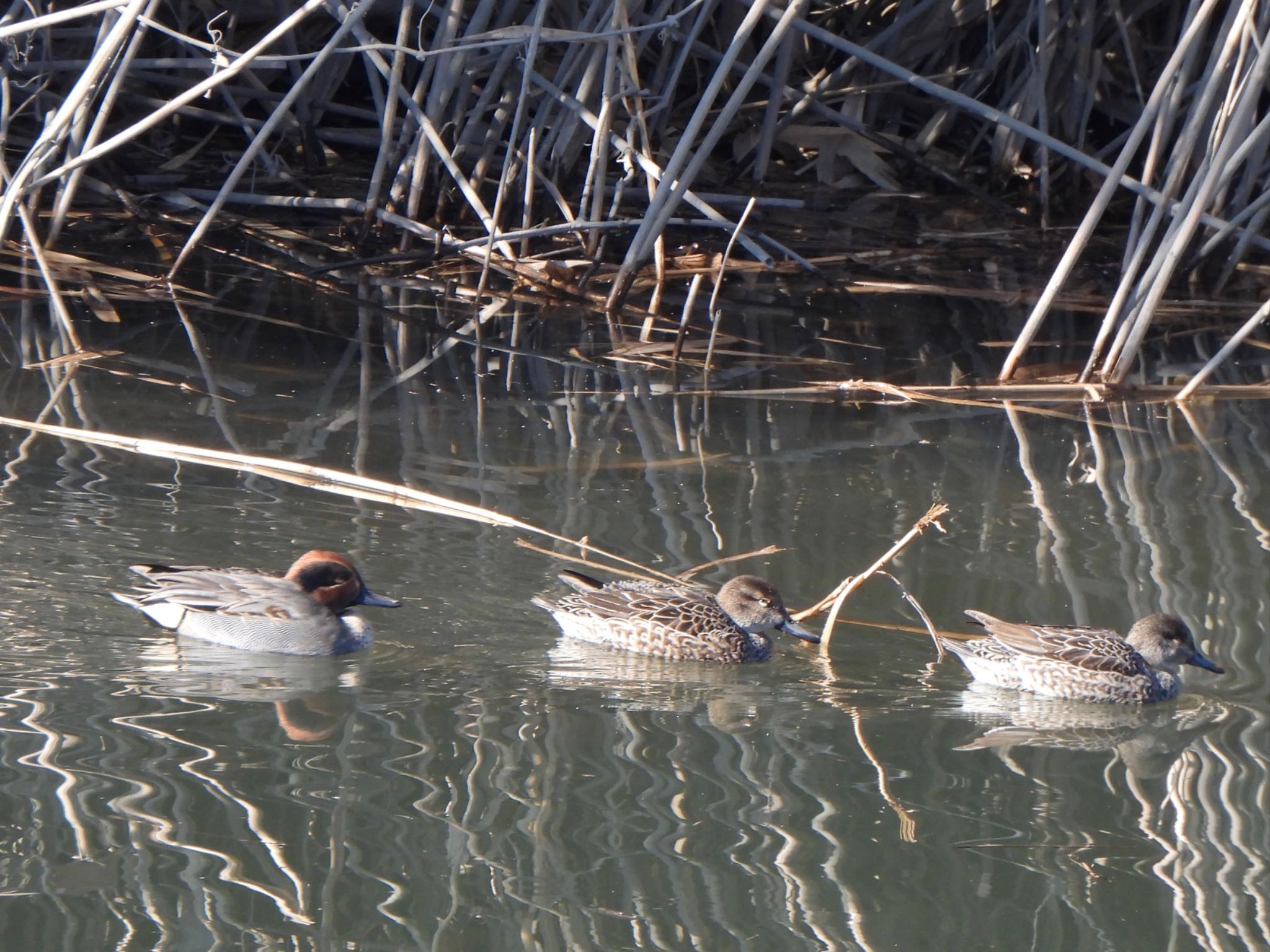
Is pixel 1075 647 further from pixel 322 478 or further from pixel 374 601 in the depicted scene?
pixel 322 478

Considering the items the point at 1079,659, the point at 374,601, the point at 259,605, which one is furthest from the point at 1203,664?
the point at 259,605

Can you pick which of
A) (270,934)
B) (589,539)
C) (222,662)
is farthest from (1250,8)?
(270,934)

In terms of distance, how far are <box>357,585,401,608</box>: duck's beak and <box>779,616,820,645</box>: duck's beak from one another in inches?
53.5

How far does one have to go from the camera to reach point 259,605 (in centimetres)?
579

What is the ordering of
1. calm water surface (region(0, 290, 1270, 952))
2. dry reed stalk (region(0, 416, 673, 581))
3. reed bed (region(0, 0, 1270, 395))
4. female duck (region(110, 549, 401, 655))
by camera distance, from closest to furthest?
calm water surface (region(0, 290, 1270, 952)), female duck (region(110, 549, 401, 655)), dry reed stalk (region(0, 416, 673, 581)), reed bed (region(0, 0, 1270, 395))

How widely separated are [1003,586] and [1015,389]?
2.95 meters

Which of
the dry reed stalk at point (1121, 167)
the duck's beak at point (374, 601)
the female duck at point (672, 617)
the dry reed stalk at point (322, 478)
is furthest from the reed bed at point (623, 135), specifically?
the female duck at point (672, 617)

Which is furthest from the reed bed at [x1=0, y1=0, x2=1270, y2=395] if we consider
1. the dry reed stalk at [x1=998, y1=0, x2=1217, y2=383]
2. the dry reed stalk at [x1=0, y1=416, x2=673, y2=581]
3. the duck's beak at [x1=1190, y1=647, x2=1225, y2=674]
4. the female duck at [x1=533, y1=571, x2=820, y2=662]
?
the duck's beak at [x1=1190, y1=647, x2=1225, y2=674]

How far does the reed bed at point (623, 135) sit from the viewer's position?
9164mm

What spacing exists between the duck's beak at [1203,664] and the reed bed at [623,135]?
3151 mm

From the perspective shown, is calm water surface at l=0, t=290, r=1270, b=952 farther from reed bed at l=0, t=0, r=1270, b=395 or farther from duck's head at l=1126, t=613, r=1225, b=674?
reed bed at l=0, t=0, r=1270, b=395

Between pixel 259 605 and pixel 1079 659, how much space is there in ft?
9.04

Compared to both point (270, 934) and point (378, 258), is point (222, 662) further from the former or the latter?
point (378, 258)

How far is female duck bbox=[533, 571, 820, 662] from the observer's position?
238 inches
